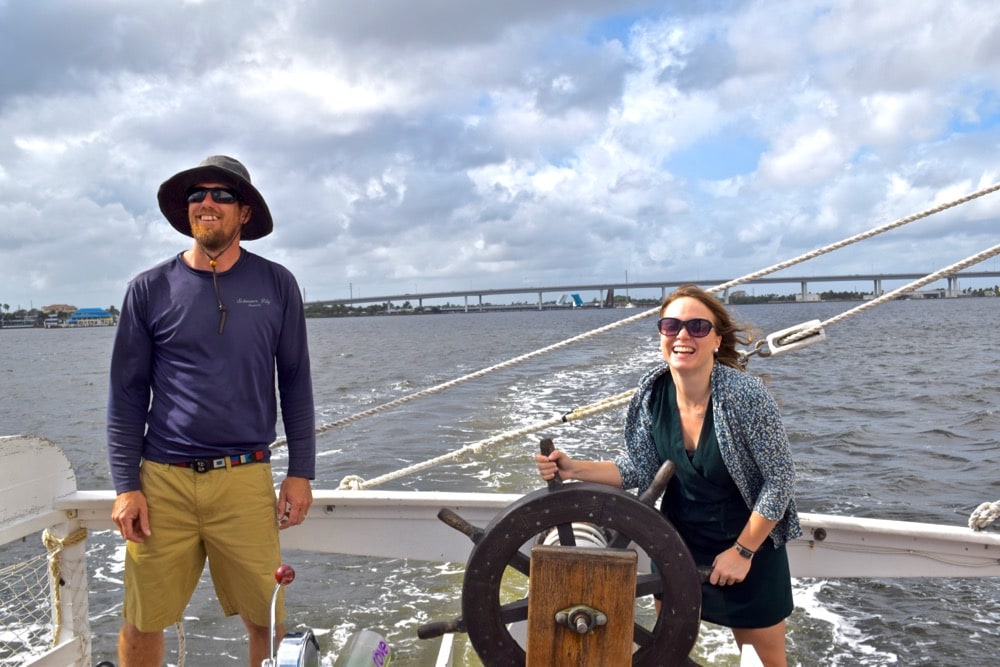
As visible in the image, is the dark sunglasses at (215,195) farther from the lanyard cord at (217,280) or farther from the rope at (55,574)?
the rope at (55,574)

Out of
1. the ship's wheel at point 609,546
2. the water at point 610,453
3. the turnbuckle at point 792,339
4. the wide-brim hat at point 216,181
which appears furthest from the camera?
the water at point 610,453

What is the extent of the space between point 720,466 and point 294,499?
4.40ft

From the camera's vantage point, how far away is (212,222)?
2467 millimetres

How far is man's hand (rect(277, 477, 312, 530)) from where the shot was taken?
2586 millimetres

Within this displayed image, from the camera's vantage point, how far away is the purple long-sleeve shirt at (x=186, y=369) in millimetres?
2404

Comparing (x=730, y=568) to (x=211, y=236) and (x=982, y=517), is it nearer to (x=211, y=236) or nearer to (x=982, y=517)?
(x=982, y=517)

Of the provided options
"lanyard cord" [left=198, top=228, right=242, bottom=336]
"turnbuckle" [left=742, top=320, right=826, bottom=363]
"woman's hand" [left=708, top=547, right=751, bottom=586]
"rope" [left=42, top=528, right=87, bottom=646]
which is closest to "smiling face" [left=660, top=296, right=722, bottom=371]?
"woman's hand" [left=708, top=547, right=751, bottom=586]

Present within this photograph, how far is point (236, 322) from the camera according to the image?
96.1 inches

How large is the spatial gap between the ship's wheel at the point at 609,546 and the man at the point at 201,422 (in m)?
0.78

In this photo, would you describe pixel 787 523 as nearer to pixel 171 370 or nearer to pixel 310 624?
pixel 171 370

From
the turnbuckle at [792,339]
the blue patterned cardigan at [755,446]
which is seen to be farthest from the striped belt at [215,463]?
the turnbuckle at [792,339]

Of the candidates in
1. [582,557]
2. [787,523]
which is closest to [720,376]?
[787,523]

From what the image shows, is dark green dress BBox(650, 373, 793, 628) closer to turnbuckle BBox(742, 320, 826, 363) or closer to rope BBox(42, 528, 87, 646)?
turnbuckle BBox(742, 320, 826, 363)

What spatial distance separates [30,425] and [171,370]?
1570 cm
